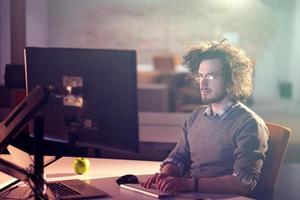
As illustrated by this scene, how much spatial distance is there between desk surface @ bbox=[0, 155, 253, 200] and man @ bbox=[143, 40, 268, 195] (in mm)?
76

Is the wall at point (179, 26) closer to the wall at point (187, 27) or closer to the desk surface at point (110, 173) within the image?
the wall at point (187, 27)

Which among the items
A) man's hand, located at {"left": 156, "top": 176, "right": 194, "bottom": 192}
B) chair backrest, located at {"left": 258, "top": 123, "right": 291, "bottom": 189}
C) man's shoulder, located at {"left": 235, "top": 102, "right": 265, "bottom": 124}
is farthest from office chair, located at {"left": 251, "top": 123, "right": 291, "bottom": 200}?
man's hand, located at {"left": 156, "top": 176, "right": 194, "bottom": 192}

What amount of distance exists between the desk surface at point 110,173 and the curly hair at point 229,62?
0.46 meters

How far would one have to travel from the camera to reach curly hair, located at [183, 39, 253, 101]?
7.27ft

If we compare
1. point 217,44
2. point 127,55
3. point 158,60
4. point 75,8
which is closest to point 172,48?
point 158,60

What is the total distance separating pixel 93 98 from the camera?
1705 mm

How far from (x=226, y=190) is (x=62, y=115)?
0.66m

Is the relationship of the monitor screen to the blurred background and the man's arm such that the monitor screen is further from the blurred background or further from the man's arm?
the blurred background

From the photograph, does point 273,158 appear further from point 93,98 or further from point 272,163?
point 93,98

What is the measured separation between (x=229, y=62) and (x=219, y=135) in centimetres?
29

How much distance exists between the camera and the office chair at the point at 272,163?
228 cm

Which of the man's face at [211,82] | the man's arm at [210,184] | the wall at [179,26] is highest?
the wall at [179,26]

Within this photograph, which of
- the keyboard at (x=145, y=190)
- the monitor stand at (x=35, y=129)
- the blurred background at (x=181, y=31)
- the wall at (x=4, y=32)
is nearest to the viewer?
the monitor stand at (x=35, y=129)

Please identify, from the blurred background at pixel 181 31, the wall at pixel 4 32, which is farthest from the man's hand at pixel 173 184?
the blurred background at pixel 181 31
